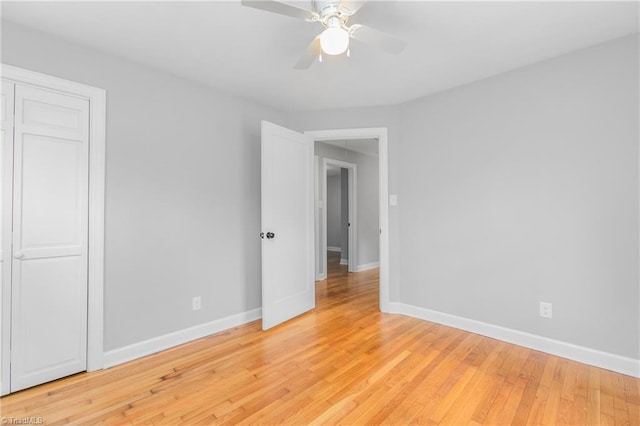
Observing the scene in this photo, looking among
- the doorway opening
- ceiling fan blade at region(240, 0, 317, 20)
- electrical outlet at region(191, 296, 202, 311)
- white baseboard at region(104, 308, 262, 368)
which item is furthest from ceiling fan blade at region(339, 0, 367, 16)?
the doorway opening

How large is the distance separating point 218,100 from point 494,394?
10.7ft

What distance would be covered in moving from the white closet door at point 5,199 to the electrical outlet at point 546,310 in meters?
3.83

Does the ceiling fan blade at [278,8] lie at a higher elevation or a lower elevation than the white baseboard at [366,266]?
higher

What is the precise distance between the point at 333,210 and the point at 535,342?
7.12m

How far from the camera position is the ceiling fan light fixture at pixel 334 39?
154cm

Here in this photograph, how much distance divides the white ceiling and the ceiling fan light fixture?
42 cm

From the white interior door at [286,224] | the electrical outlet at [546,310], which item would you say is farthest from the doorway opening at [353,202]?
the electrical outlet at [546,310]

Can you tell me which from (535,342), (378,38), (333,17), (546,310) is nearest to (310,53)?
(333,17)

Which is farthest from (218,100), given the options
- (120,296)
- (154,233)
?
(120,296)

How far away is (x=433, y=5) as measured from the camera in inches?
70.3

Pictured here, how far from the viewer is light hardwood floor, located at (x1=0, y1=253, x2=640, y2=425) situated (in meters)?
1.71

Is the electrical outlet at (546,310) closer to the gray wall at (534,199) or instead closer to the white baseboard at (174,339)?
the gray wall at (534,199)

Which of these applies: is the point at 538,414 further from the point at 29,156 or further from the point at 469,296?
the point at 29,156

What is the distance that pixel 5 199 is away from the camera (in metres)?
1.91
